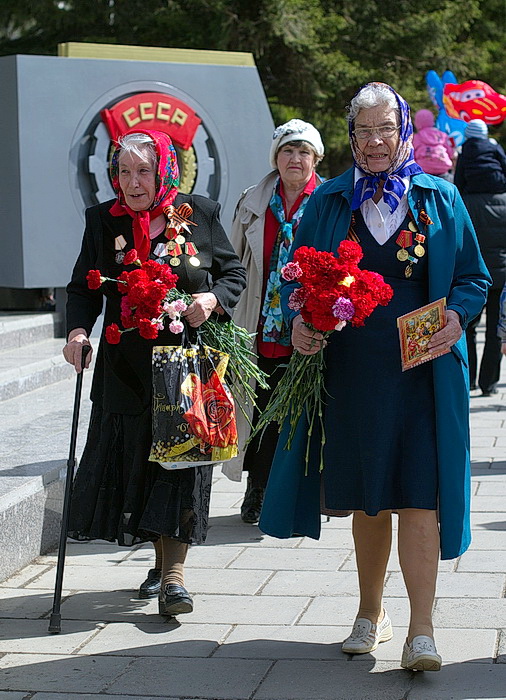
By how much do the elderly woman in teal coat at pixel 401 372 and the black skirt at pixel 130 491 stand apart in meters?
0.76

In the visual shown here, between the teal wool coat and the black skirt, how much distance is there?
1.82 feet

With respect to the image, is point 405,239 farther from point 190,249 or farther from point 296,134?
point 296,134

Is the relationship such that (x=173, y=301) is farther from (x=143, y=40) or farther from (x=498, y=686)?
(x=143, y=40)

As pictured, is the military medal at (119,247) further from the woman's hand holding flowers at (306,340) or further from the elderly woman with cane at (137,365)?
the woman's hand holding flowers at (306,340)

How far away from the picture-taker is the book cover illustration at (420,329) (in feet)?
11.9

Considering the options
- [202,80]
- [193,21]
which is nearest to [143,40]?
[193,21]

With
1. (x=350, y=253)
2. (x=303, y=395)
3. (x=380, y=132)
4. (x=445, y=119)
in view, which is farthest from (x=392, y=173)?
(x=445, y=119)

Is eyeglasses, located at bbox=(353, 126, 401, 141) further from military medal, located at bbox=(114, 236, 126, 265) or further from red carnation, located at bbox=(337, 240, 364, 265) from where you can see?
military medal, located at bbox=(114, 236, 126, 265)

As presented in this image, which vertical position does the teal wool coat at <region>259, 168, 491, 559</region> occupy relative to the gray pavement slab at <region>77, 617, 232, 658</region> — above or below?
above

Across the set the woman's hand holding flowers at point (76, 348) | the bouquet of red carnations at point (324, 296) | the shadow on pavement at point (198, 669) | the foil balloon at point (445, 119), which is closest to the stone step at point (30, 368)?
the woman's hand holding flowers at point (76, 348)

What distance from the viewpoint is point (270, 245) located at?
18.9 ft

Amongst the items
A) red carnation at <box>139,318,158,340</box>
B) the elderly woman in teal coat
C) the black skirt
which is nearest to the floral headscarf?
red carnation at <box>139,318,158,340</box>

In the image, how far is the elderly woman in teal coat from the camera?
3.70m

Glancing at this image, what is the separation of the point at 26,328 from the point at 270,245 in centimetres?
434
